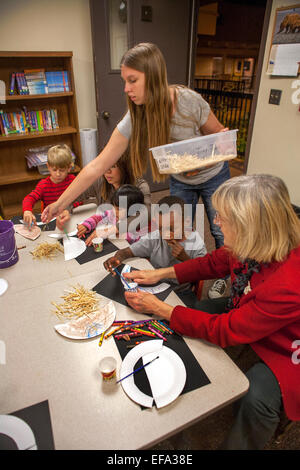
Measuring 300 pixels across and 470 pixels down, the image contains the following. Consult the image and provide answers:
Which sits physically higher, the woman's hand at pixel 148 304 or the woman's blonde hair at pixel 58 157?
the woman's blonde hair at pixel 58 157

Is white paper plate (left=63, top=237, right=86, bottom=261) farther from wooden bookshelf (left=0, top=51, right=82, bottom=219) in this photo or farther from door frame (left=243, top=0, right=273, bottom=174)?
door frame (left=243, top=0, right=273, bottom=174)

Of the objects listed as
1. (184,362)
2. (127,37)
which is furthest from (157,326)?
(127,37)

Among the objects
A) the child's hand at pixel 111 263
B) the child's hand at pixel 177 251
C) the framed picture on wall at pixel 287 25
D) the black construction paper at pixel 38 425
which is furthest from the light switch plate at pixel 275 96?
the black construction paper at pixel 38 425

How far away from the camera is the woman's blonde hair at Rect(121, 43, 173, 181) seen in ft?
4.50

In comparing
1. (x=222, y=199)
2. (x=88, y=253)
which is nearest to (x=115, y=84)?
(x=88, y=253)

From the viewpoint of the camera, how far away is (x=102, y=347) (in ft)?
3.30

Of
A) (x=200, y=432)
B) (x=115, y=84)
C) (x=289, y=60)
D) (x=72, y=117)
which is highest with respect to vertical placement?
(x=289, y=60)

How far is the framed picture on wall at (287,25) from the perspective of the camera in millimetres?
2357

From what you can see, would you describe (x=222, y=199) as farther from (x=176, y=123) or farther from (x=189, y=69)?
(x=189, y=69)

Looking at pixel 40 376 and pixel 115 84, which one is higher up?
pixel 115 84

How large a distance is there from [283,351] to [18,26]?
11.5ft

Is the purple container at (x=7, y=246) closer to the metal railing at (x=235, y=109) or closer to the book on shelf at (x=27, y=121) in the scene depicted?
the book on shelf at (x=27, y=121)

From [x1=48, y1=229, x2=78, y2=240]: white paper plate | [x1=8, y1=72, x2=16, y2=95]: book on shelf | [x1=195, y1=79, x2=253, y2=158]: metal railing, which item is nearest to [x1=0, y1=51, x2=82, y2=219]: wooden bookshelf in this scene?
[x1=8, y1=72, x2=16, y2=95]: book on shelf

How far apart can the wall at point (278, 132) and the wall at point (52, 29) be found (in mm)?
1885
